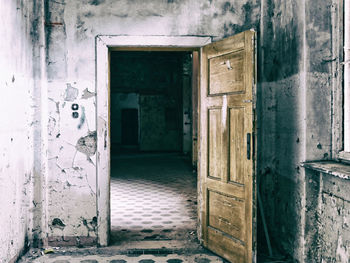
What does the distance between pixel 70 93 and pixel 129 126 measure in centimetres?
1364

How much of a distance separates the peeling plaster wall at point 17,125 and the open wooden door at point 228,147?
6.03 feet

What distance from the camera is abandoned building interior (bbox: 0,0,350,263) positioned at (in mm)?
3143

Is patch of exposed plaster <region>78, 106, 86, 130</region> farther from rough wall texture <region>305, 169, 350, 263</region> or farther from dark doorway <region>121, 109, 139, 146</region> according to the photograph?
dark doorway <region>121, 109, 139, 146</region>

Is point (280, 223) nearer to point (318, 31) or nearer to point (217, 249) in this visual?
point (217, 249)

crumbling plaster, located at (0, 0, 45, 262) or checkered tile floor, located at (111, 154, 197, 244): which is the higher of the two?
crumbling plaster, located at (0, 0, 45, 262)

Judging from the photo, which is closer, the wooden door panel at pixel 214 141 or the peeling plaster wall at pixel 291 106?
the peeling plaster wall at pixel 291 106

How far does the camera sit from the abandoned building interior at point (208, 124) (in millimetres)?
3143

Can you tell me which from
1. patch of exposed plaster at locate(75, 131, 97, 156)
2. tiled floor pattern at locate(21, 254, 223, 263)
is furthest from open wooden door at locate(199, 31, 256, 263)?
patch of exposed plaster at locate(75, 131, 97, 156)

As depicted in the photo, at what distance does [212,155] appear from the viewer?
12.3 feet

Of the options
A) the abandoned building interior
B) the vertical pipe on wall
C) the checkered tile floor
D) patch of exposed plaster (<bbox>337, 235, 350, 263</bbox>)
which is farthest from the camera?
the checkered tile floor

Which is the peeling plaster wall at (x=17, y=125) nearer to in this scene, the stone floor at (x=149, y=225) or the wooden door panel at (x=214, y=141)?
the stone floor at (x=149, y=225)

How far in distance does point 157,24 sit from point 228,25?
2.57 ft

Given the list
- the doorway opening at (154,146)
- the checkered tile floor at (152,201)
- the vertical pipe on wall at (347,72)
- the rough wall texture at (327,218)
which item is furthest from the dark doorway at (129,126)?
the vertical pipe on wall at (347,72)

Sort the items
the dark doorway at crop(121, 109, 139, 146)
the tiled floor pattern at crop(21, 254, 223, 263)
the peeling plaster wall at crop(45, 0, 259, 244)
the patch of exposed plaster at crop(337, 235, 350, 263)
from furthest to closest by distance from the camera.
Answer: the dark doorway at crop(121, 109, 139, 146) → the peeling plaster wall at crop(45, 0, 259, 244) → the tiled floor pattern at crop(21, 254, 223, 263) → the patch of exposed plaster at crop(337, 235, 350, 263)
